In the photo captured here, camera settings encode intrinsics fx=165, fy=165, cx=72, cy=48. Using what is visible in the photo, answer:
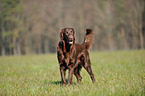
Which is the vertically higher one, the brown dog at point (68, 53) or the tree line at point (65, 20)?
the tree line at point (65, 20)

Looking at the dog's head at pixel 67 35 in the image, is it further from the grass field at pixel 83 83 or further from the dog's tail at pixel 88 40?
the dog's tail at pixel 88 40

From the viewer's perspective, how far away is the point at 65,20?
5141 centimetres

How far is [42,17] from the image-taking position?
171 ft

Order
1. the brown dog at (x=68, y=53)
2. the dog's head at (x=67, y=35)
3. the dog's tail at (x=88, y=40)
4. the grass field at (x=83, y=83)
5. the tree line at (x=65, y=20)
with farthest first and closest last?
the tree line at (x=65, y=20) → the dog's tail at (x=88, y=40) → the brown dog at (x=68, y=53) → the dog's head at (x=67, y=35) → the grass field at (x=83, y=83)

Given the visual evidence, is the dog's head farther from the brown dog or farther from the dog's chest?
the dog's chest

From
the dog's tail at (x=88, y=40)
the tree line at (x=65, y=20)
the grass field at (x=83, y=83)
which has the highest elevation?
the tree line at (x=65, y=20)

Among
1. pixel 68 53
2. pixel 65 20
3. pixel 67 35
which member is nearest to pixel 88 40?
pixel 68 53

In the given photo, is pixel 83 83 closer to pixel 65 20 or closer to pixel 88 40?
pixel 88 40

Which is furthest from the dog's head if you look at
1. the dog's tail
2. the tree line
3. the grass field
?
the tree line

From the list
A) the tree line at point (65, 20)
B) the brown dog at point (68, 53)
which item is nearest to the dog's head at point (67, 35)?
the brown dog at point (68, 53)

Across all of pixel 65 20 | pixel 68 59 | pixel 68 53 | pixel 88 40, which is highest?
pixel 65 20

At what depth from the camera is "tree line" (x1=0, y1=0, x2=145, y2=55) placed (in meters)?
42.1

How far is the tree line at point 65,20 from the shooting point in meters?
42.1

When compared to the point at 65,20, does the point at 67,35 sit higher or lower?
lower
